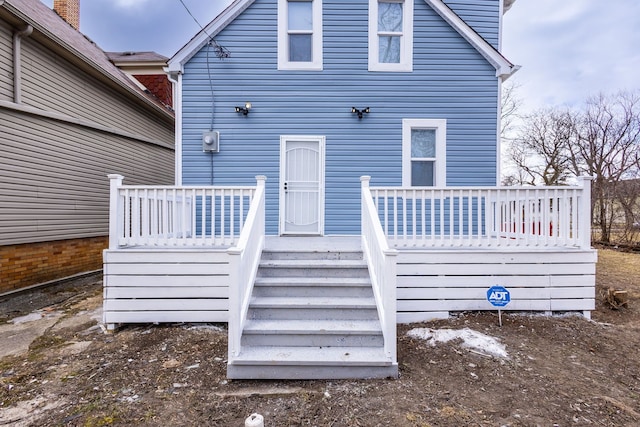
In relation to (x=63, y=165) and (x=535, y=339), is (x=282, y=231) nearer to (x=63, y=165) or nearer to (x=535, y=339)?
(x=535, y=339)

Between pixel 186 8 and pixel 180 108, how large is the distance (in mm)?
1618

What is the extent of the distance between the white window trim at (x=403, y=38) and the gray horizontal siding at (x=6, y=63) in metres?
6.12

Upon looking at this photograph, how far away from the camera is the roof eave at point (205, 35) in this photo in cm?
575

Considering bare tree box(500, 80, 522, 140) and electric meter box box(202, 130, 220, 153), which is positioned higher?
bare tree box(500, 80, 522, 140)

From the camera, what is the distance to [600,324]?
4.04m

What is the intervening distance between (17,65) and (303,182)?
5.24 meters

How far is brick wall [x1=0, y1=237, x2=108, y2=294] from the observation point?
17.9ft

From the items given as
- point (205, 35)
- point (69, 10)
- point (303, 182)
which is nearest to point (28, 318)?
point (303, 182)

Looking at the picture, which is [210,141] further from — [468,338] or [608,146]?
[608,146]

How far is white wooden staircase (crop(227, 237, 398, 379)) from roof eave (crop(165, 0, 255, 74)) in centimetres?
399

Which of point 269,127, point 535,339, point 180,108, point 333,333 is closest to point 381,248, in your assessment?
point 333,333

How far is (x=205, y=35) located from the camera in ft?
18.9

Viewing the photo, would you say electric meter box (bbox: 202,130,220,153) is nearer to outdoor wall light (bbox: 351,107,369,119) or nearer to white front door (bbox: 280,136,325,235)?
white front door (bbox: 280,136,325,235)

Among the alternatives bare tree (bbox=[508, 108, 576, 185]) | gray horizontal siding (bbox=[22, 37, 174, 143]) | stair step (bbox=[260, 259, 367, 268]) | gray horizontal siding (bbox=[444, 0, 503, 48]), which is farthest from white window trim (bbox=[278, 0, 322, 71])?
bare tree (bbox=[508, 108, 576, 185])
